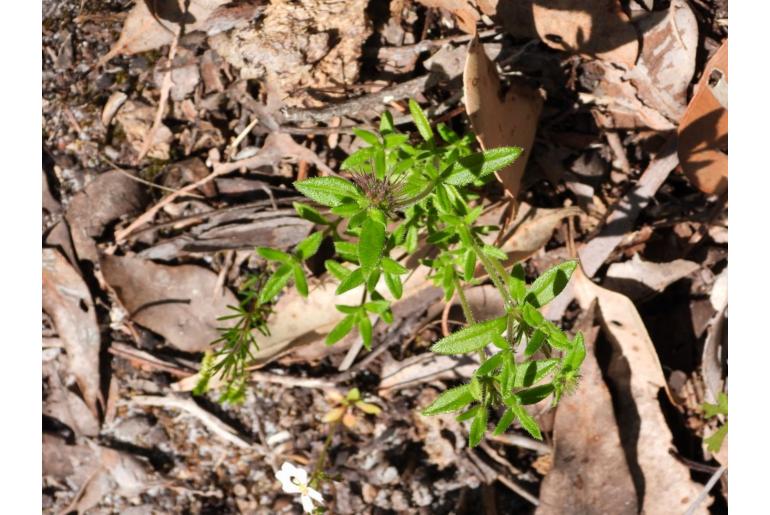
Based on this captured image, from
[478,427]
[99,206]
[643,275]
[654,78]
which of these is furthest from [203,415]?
[654,78]

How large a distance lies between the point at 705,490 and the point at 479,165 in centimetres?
265

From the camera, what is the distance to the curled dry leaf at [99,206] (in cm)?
481

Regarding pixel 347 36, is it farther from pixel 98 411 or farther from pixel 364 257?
pixel 98 411

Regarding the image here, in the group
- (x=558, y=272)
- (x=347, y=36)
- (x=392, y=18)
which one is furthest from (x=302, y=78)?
(x=558, y=272)

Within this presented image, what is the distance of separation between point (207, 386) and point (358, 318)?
1.33 meters

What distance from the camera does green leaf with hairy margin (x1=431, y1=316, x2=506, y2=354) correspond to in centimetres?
331

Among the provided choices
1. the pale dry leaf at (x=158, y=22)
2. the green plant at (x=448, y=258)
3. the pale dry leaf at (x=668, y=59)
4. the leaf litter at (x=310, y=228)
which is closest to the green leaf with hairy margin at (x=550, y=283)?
the green plant at (x=448, y=258)

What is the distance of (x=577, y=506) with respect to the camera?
14.9ft

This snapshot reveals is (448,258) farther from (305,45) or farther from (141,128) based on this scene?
(141,128)

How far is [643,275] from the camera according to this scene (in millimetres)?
4598

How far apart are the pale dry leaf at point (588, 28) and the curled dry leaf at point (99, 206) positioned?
2842 millimetres

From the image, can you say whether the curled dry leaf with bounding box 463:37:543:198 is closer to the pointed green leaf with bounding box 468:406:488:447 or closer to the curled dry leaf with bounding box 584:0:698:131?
the curled dry leaf with bounding box 584:0:698:131

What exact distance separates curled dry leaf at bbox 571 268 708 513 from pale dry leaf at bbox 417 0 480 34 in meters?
1.68

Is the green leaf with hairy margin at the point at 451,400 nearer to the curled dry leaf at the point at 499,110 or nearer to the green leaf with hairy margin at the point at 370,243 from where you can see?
the green leaf with hairy margin at the point at 370,243
